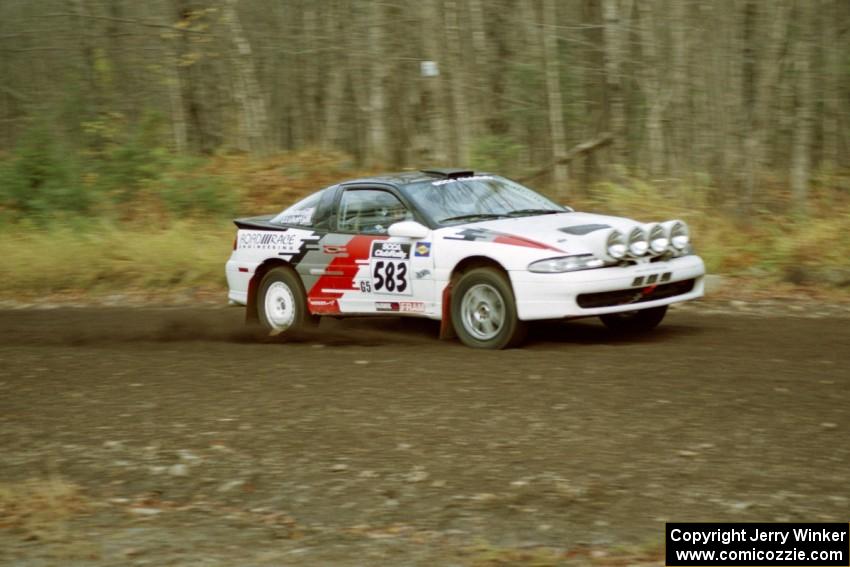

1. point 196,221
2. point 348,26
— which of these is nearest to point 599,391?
point 196,221

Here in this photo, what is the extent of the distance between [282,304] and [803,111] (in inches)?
341

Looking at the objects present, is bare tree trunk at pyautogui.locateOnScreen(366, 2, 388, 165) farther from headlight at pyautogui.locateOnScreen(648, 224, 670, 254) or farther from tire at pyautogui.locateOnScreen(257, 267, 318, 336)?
headlight at pyautogui.locateOnScreen(648, 224, 670, 254)

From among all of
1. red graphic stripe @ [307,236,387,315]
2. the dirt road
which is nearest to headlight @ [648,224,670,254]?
the dirt road

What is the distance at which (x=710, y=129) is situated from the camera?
15.5 meters

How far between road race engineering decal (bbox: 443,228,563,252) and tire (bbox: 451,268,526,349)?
9.7 inches

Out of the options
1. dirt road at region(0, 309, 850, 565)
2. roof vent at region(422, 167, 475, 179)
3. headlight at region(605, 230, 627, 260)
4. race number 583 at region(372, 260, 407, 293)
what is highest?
roof vent at region(422, 167, 475, 179)

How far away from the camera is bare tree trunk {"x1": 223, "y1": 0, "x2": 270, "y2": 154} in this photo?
883 inches

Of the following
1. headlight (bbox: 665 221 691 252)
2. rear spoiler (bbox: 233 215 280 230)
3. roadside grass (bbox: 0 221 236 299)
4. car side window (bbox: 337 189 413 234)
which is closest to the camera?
headlight (bbox: 665 221 691 252)

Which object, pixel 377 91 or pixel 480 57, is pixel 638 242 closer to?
pixel 480 57

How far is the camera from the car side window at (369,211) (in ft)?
31.9

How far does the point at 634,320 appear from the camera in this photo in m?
9.74

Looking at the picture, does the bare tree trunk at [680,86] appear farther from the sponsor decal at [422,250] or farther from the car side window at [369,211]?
the sponsor decal at [422,250]

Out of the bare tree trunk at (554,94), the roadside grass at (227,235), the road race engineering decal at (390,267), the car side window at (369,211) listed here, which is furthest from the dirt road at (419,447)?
the bare tree trunk at (554,94)

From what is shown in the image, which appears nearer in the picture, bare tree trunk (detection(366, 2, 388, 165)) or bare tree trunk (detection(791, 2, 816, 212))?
bare tree trunk (detection(791, 2, 816, 212))
